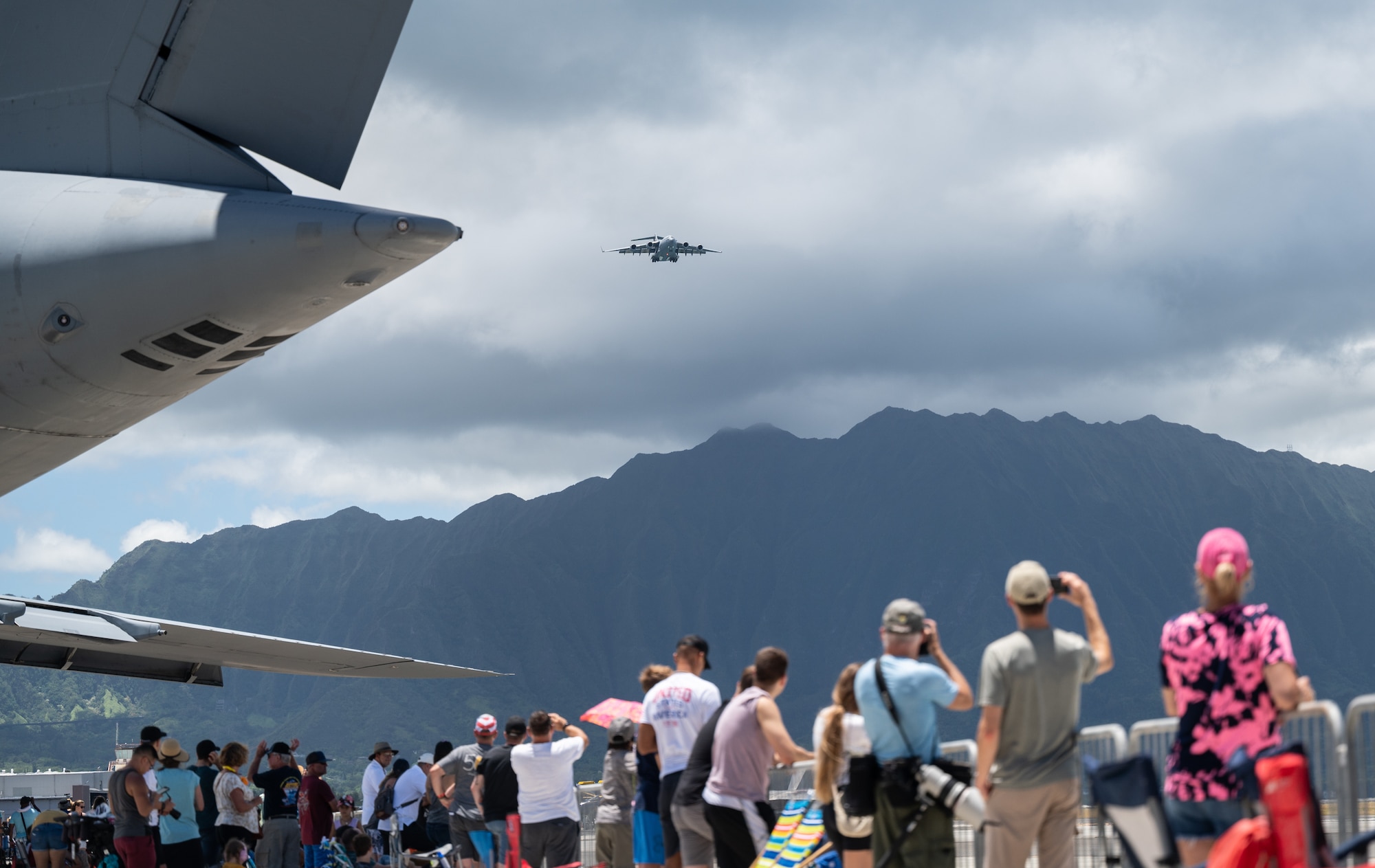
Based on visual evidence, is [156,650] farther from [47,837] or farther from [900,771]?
[900,771]

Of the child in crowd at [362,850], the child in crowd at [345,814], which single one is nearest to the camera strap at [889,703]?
the child in crowd at [362,850]

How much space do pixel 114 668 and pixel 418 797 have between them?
472cm

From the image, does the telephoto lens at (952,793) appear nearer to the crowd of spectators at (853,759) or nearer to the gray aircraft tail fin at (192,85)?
the crowd of spectators at (853,759)

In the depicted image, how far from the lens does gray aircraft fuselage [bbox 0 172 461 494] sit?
8562 mm

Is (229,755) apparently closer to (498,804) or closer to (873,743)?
(498,804)

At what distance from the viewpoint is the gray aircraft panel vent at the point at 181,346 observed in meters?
8.95

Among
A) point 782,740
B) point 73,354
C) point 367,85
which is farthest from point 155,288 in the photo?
point 782,740

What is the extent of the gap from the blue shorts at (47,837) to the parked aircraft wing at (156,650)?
7.01ft

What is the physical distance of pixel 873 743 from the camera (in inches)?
245

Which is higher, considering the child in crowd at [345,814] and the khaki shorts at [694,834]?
the khaki shorts at [694,834]

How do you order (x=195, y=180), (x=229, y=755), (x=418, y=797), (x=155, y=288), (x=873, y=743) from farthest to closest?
1. (x=418, y=797)
2. (x=229, y=755)
3. (x=195, y=180)
4. (x=155, y=288)
5. (x=873, y=743)

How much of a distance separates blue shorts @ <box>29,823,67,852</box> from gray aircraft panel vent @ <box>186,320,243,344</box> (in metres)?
10.8

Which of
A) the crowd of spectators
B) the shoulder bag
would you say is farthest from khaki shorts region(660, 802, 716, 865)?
the shoulder bag

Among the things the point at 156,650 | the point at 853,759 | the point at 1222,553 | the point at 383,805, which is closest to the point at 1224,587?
the point at 1222,553
